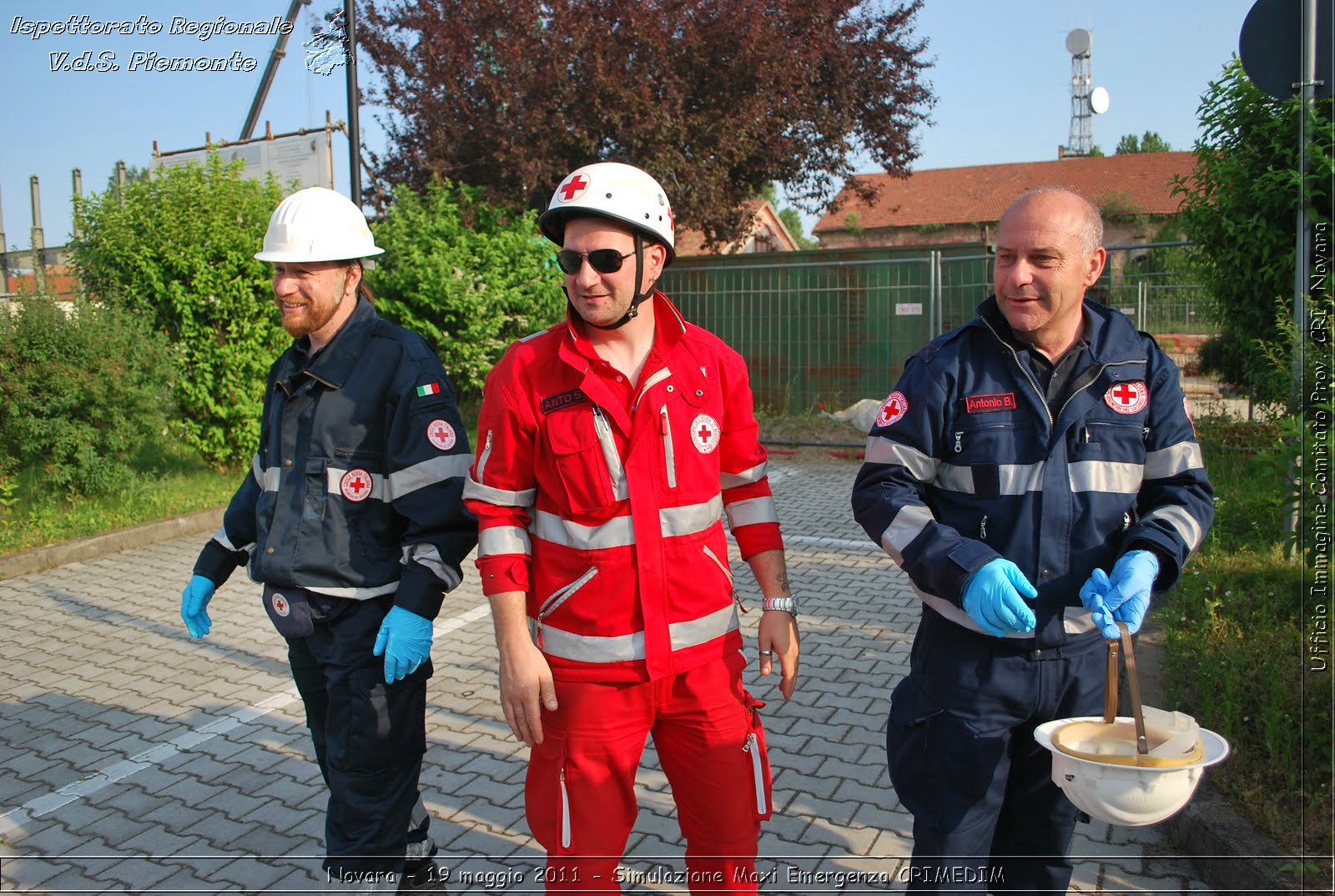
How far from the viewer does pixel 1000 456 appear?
2.53 m


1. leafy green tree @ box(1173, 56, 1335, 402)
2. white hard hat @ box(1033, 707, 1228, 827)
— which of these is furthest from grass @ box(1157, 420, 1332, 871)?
white hard hat @ box(1033, 707, 1228, 827)

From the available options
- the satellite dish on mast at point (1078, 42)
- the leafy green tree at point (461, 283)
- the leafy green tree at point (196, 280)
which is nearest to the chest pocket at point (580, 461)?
the leafy green tree at point (196, 280)

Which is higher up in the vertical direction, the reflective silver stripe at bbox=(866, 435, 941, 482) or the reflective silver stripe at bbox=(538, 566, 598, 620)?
the reflective silver stripe at bbox=(866, 435, 941, 482)

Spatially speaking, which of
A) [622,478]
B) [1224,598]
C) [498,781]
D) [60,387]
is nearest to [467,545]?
[622,478]

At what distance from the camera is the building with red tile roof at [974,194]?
46.4m

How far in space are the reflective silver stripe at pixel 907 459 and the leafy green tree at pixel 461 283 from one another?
10.1 m

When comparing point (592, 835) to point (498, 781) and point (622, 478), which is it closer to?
point (622, 478)

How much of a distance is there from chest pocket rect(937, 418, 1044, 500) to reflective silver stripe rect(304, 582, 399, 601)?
1.73 meters

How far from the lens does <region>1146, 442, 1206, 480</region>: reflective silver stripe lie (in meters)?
2.56

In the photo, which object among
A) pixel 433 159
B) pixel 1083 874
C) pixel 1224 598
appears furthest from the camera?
pixel 433 159

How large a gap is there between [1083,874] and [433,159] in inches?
518

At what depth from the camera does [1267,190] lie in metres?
6.54

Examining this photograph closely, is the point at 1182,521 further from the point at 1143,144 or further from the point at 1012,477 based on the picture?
the point at 1143,144

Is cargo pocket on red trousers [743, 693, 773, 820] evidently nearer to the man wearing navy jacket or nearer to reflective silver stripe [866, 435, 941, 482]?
the man wearing navy jacket
